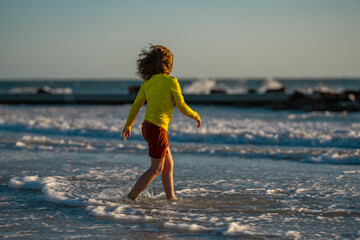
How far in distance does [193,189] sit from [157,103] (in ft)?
3.77

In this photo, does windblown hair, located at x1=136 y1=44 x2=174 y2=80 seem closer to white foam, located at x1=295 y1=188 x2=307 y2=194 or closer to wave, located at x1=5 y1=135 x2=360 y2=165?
white foam, located at x1=295 y1=188 x2=307 y2=194

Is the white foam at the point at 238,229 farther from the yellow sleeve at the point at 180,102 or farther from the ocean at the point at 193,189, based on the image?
the yellow sleeve at the point at 180,102

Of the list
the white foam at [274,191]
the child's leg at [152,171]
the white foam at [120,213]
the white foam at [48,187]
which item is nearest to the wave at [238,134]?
the white foam at [274,191]

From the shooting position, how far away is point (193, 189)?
180 inches

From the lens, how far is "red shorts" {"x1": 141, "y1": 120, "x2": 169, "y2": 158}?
12.6ft

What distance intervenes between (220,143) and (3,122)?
6.33 metres

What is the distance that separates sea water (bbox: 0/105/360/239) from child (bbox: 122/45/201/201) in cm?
37

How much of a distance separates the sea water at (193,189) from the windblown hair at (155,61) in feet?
3.79

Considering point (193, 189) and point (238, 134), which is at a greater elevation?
point (238, 134)

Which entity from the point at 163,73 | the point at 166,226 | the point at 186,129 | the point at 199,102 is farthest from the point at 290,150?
the point at 199,102

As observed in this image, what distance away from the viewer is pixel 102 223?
11.1 ft

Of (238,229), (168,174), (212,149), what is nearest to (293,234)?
(238,229)

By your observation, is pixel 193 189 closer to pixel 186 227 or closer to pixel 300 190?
pixel 300 190

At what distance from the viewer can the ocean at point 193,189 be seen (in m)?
3.24
